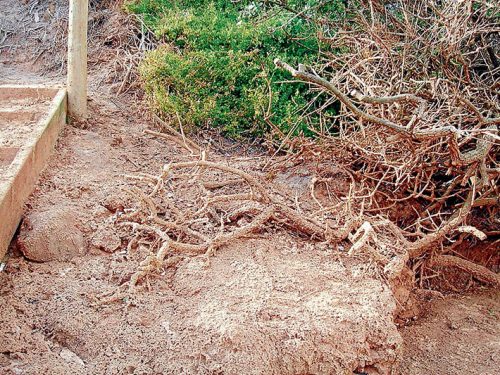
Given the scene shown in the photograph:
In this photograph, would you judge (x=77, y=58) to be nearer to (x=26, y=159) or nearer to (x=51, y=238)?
(x=26, y=159)

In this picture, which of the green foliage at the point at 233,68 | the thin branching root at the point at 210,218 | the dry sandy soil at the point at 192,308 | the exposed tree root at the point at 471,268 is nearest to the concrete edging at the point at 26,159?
the dry sandy soil at the point at 192,308

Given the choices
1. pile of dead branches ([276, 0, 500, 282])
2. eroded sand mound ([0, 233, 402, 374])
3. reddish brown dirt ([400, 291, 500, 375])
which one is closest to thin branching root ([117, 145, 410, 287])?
eroded sand mound ([0, 233, 402, 374])

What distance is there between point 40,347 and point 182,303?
2.50ft

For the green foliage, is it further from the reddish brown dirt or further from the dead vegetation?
the reddish brown dirt

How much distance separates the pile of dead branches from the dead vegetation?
0.01 metres

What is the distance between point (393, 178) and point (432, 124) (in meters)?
0.81

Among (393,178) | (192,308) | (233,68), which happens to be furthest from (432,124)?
(233,68)

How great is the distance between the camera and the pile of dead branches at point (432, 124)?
452 cm

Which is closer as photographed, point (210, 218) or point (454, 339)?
point (210, 218)

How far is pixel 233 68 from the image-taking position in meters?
6.05

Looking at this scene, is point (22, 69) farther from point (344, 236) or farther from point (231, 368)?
point (231, 368)

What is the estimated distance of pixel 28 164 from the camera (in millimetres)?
4301

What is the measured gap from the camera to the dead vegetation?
414 centimetres

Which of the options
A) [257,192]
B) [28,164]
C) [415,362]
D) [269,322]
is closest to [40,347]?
[269,322]
